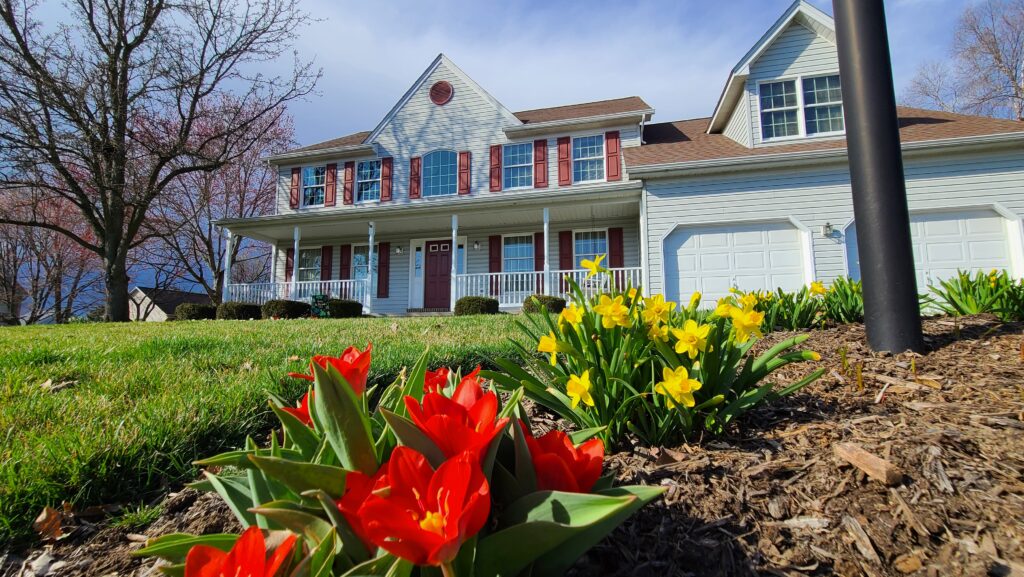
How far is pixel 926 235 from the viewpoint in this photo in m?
8.69

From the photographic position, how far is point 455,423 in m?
0.75

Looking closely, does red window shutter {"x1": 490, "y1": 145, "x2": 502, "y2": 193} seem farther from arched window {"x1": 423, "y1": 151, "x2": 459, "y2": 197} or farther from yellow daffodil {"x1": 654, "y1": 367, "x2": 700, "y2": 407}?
yellow daffodil {"x1": 654, "y1": 367, "x2": 700, "y2": 407}

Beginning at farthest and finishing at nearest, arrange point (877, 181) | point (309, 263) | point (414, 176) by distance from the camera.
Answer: point (309, 263) < point (414, 176) < point (877, 181)

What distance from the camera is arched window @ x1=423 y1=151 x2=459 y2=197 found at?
45.6ft

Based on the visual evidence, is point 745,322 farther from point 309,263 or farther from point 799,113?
Answer: point 309,263

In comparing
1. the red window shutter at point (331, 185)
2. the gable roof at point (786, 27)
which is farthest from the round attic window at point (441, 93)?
the gable roof at point (786, 27)

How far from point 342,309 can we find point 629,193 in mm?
7724

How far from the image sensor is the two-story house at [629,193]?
8719 mm

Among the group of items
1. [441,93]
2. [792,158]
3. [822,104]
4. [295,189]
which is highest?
[441,93]

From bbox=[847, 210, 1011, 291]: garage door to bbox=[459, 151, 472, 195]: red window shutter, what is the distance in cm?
974

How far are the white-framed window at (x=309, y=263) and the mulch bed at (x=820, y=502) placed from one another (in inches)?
570

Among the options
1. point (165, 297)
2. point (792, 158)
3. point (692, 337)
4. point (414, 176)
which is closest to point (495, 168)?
point (414, 176)

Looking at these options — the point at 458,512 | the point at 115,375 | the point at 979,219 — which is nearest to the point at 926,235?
the point at 979,219

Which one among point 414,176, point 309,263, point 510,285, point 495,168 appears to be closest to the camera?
point 510,285
